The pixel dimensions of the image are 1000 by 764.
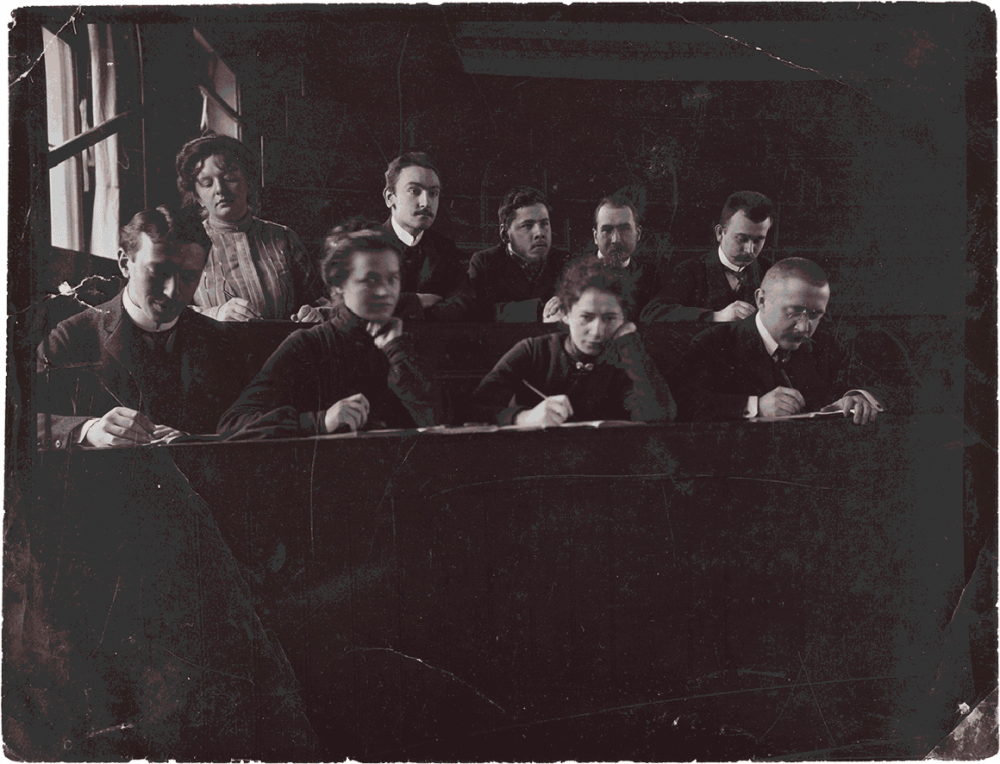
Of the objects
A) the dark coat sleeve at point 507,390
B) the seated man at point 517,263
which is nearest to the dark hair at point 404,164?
the seated man at point 517,263

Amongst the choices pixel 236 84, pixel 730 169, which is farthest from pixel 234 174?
pixel 730 169

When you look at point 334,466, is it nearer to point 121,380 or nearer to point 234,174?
point 121,380

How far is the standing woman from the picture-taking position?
2047mm

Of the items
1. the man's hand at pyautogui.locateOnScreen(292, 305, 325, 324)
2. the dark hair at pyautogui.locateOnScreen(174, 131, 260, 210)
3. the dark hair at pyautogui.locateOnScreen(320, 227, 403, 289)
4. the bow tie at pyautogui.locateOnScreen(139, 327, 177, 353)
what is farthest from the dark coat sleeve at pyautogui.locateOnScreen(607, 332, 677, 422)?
the bow tie at pyautogui.locateOnScreen(139, 327, 177, 353)

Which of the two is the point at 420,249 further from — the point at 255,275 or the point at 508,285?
the point at 255,275

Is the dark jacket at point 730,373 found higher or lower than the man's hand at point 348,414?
higher

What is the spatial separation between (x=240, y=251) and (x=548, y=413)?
1022 millimetres

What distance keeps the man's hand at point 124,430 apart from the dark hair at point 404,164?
99 centimetres

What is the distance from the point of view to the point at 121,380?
2062mm

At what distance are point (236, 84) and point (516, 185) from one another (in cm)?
88

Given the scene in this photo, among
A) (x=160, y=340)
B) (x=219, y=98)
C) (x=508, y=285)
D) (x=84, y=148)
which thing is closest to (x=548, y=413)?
(x=508, y=285)

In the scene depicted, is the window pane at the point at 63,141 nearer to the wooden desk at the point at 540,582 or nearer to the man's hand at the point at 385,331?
the wooden desk at the point at 540,582

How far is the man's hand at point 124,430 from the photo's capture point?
2.05 meters

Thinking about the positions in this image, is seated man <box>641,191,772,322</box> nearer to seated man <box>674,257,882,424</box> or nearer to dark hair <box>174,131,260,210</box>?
seated man <box>674,257,882,424</box>
